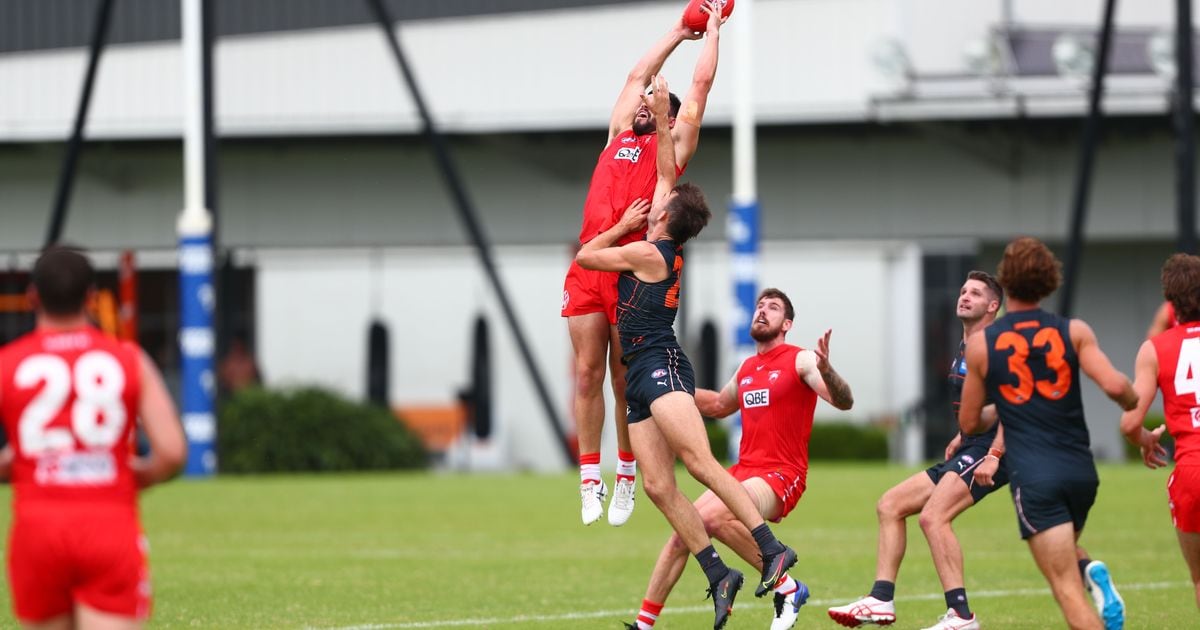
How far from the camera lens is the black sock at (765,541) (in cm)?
974

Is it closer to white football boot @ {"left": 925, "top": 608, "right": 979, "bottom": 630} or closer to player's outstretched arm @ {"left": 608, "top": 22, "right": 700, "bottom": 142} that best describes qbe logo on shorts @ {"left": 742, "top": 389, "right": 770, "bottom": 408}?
white football boot @ {"left": 925, "top": 608, "right": 979, "bottom": 630}

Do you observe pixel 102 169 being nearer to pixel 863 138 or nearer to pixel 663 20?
pixel 663 20

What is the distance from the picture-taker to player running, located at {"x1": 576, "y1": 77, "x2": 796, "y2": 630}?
389 inches

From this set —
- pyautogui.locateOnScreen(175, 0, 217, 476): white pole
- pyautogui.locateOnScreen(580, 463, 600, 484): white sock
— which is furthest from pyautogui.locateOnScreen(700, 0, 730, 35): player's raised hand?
pyautogui.locateOnScreen(175, 0, 217, 476): white pole

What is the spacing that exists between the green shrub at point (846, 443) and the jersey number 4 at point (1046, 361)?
2462cm

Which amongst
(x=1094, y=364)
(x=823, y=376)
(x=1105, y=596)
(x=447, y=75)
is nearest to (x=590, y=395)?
(x=823, y=376)

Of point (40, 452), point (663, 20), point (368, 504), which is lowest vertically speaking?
point (368, 504)

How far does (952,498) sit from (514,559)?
615 centimetres

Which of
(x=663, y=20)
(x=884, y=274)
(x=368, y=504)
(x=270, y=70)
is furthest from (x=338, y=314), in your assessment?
(x=368, y=504)

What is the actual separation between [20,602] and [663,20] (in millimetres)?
28096

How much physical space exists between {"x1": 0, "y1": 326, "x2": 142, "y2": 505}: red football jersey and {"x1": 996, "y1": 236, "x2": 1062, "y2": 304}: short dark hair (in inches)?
164

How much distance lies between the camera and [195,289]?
26.0 m

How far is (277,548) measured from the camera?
55.0ft

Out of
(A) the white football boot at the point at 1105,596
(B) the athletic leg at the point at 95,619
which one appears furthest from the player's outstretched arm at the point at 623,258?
(B) the athletic leg at the point at 95,619
